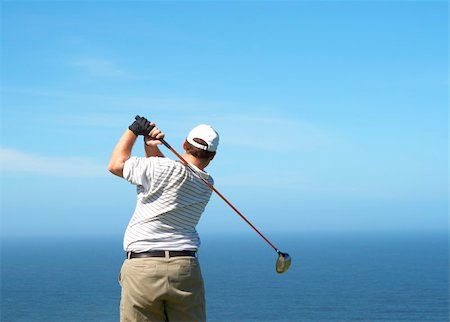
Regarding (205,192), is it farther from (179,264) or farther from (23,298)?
(23,298)

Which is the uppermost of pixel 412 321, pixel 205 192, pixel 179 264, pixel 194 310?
pixel 205 192

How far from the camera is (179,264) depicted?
367 cm

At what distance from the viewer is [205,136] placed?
149 inches

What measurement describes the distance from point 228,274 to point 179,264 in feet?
405

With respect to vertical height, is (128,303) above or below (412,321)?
above

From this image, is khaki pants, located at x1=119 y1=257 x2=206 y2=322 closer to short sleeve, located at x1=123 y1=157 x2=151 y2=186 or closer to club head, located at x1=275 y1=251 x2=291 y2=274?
short sleeve, located at x1=123 y1=157 x2=151 y2=186

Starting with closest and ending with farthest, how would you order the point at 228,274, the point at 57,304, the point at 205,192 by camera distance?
the point at 205,192 < the point at 57,304 < the point at 228,274

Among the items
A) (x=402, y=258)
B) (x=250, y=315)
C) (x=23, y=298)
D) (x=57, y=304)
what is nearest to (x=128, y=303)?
(x=250, y=315)

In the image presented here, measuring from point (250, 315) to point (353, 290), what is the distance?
26.3 m

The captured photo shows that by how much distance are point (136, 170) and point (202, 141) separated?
0.44 metres

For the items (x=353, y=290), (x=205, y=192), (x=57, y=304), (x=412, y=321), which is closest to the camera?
(x=205, y=192)

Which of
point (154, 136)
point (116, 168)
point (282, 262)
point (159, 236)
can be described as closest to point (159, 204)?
point (159, 236)

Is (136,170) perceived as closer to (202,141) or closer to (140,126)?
(140,126)

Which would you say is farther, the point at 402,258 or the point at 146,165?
the point at 402,258
